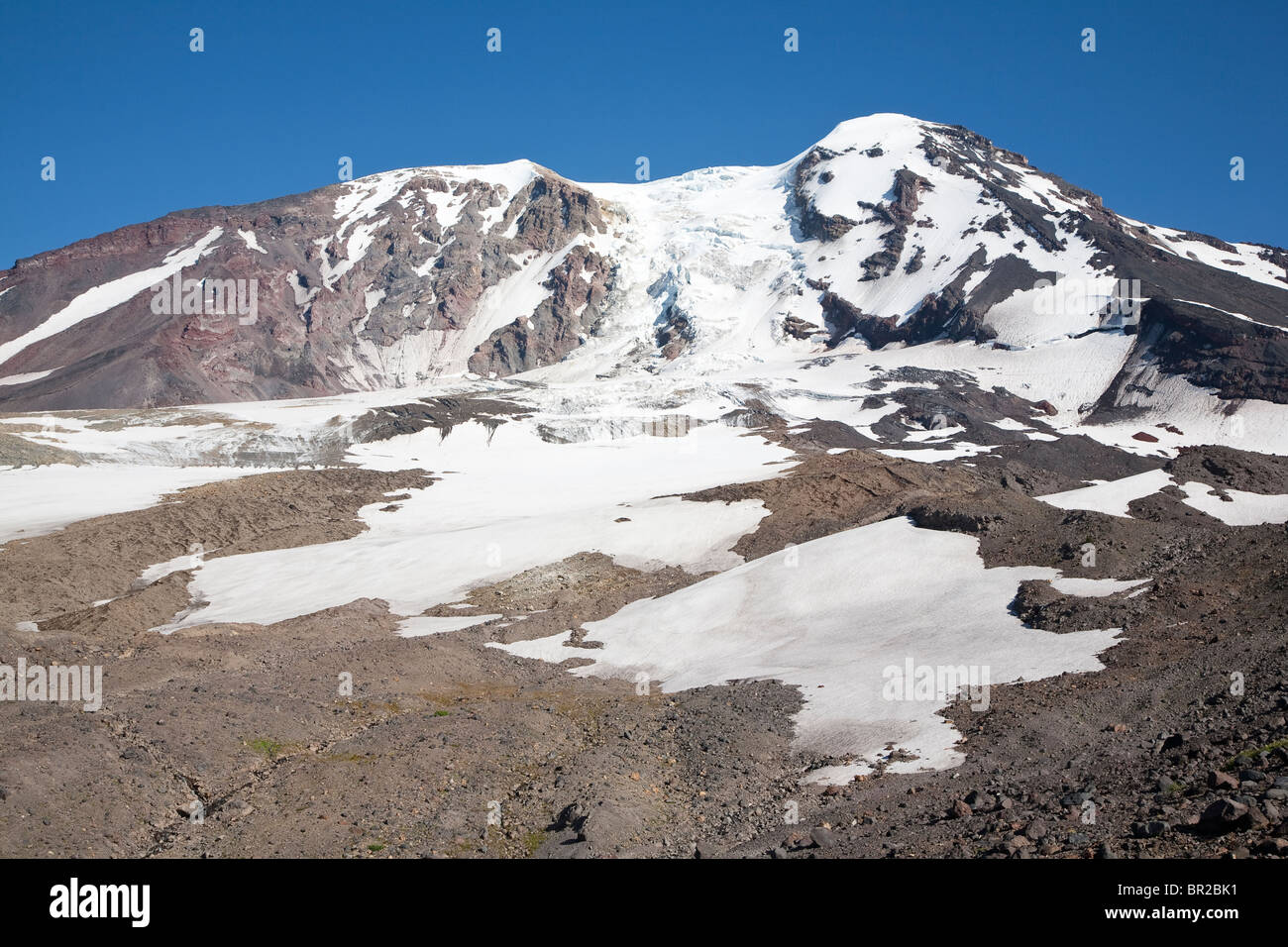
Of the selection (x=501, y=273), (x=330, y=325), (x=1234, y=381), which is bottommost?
(x=1234, y=381)

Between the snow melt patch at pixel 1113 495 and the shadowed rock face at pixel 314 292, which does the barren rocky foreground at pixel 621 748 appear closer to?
the snow melt patch at pixel 1113 495

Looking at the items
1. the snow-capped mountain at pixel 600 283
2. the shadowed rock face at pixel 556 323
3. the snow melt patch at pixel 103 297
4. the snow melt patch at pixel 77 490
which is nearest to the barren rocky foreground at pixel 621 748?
the snow melt patch at pixel 77 490

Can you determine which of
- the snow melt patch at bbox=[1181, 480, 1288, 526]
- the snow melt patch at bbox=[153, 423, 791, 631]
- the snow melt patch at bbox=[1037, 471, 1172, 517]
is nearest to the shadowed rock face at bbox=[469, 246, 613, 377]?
the snow melt patch at bbox=[153, 423, 791, 631]

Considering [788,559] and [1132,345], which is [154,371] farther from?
[1132,345]

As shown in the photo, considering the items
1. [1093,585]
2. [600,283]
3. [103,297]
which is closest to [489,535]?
[1093,585]

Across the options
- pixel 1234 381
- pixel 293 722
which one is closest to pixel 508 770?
pixel 293 722

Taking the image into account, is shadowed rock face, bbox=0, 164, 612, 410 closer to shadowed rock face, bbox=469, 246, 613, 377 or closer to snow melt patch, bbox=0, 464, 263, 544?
shadowed rock face, bbox=469, 246, 613, 377
